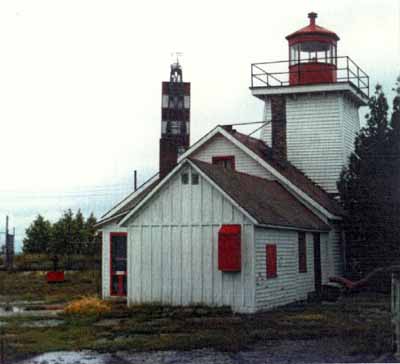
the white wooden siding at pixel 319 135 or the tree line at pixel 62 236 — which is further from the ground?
the white wooden siding at pixel 319 135

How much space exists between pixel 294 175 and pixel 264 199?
589 centimetres

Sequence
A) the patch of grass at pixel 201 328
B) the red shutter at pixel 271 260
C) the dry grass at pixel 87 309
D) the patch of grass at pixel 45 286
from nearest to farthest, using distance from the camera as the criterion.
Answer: the patch of grass at pixel 201 328, the dry grass at pixel 87 309, the red shutter at pixel 271 260, the patch of grass at pixel 45 286

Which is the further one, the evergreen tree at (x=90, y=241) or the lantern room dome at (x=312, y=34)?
the evergreen tree at (x=90, y=241)

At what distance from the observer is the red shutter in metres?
22.7

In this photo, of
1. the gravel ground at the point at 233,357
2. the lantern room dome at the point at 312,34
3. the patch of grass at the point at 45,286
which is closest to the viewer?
the gravel ground at the point at 233,357

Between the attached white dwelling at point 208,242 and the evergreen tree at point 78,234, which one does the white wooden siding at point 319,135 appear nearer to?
the attached white dwelling at point 208,242

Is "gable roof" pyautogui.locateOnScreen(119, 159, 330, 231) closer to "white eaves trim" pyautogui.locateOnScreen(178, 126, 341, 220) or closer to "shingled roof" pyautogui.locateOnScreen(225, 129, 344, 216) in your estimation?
"white eaves trim" pyautogui.locateOnScreen(178, 126, 341, 220)

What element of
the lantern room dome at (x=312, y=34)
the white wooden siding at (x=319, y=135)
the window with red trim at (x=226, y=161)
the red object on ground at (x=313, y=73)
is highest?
the lantern room dome at (x=312, y=34)

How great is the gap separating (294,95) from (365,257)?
7.47 meters

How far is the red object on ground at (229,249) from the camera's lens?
70.2 feet

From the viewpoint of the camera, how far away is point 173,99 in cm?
3359

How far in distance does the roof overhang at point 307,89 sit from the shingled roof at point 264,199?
189 inches

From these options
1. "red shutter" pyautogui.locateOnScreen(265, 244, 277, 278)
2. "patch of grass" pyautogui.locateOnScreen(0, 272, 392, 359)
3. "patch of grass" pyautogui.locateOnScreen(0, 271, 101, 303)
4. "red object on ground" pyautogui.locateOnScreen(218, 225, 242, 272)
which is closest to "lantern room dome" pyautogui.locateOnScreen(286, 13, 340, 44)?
"red shutter" pyautogui.locateOnScreen(265, 244, 277, 278)

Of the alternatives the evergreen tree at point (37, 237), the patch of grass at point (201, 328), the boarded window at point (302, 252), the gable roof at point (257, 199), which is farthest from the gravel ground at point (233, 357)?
the evergreen tree at point (37, 237)
